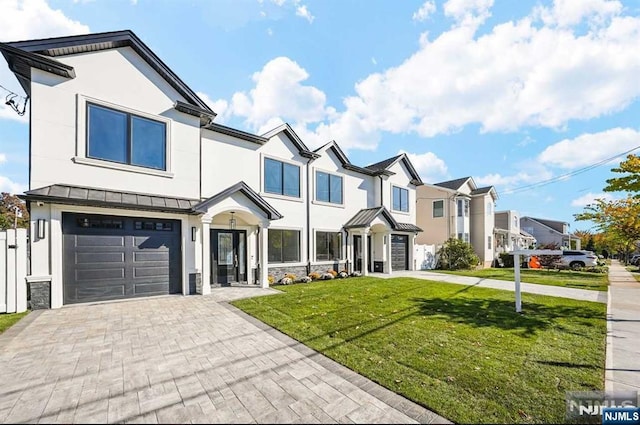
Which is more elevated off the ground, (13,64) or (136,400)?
(13,64)

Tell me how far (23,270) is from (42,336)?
3069 mm

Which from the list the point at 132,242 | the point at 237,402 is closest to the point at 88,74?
the point at 132,242

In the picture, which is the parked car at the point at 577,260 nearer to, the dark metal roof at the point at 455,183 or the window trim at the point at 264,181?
the dark metal roof at the point at 455,183

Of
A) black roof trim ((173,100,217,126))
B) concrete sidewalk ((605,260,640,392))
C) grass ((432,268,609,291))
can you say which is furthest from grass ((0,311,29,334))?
grass ((432,268,609,291))

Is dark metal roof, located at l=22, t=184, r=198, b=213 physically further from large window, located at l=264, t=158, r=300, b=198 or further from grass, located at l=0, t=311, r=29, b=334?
large window, located at l=264, t=158, r=300, b=198

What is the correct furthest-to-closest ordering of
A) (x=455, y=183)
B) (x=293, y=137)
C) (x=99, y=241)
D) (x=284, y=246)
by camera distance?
(x=455, y=183)
(x=293, y=137)
(x=284, y=246)
(x=99, y=241)

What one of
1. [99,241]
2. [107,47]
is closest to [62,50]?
[107,47]

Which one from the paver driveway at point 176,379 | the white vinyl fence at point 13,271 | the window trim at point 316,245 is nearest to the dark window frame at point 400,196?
the window trim at point 316,245

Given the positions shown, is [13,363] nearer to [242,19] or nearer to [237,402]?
[237,402]

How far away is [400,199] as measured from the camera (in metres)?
20.2

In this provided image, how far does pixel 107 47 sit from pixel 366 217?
13.1 m

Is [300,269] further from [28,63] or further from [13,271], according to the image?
[28,63]

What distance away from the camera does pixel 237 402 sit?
3412 millimetres

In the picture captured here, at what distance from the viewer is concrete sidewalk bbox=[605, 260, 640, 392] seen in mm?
3951
